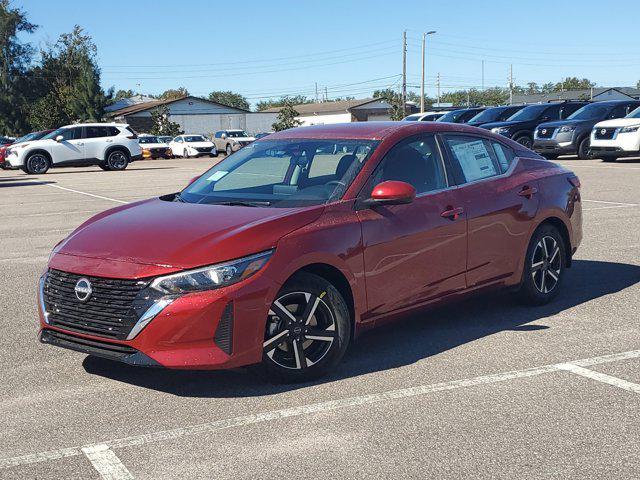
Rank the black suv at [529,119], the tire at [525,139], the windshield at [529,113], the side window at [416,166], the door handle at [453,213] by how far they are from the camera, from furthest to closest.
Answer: the windshield at [529,113]
the tire at [525,139]
the black suv at [529,119]
the door handle at [453,213]
the side window at [416,166]

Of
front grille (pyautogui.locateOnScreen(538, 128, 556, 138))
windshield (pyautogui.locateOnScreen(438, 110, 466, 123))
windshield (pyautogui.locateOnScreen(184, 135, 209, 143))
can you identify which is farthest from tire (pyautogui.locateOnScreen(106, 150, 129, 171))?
windshield (pyautogui.locateOnScreen(184, 135, 209, 143))

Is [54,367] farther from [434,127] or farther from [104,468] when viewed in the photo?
[434,127]

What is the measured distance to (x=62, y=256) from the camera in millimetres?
5176

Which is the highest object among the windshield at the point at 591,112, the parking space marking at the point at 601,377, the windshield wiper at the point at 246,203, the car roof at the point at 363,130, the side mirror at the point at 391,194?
the car roof at the point at 363,130

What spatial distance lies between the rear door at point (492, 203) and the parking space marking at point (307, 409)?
1.11 m

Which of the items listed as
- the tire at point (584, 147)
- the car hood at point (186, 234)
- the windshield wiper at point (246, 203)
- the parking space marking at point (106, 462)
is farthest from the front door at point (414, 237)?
the tire at point (584, 147)

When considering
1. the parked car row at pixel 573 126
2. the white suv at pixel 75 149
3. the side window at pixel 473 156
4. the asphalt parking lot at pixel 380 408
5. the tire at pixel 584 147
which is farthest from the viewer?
the white suv at pixel 75 149

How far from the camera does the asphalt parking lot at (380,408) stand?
3.96m

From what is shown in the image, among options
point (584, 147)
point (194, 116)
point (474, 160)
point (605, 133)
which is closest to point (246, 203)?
point (474, 160)

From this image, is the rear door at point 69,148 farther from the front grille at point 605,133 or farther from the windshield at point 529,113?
the front grille at point 605,133

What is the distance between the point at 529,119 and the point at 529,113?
1.93ft

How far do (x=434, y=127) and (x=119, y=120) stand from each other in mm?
81939

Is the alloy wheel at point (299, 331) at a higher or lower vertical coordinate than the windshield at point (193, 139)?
higher

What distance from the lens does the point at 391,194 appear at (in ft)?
17.7
